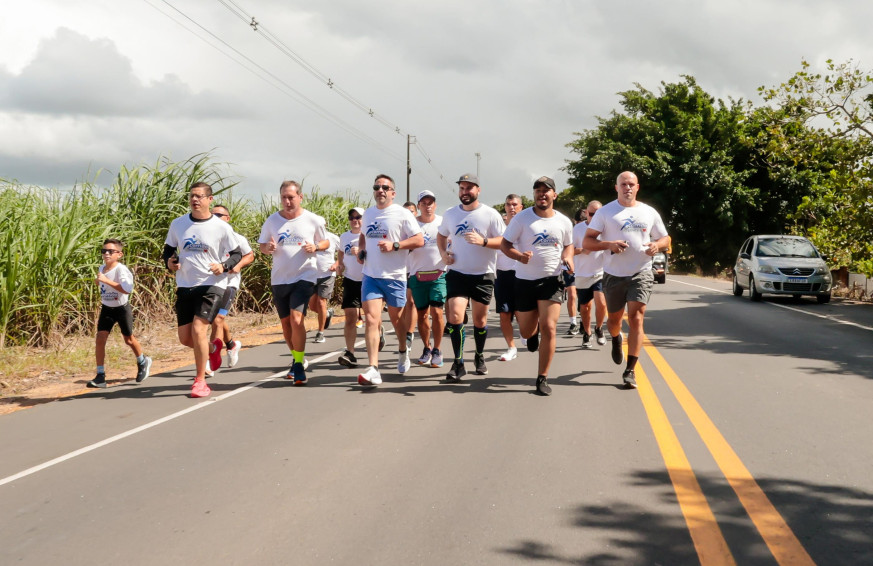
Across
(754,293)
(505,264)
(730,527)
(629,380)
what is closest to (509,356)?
(505,264)

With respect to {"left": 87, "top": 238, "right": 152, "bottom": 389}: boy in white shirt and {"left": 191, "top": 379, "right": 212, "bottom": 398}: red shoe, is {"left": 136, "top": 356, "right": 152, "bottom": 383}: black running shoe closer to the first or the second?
{"left": 87, "top": 238, "right": 152, "bottom": 389}: boy in white shirt

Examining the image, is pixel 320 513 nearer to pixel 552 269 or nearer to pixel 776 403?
pixel 552 269

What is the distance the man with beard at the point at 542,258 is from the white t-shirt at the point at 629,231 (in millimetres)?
371

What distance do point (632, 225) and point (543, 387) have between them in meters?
1.82

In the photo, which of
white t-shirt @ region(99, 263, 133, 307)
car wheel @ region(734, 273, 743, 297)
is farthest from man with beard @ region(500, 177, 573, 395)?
car wheel @ region(734, 273, 743, 297)

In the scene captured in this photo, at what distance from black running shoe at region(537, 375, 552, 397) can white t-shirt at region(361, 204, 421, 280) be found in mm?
1859

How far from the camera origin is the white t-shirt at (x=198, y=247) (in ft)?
24.3

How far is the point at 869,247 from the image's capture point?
680 inches

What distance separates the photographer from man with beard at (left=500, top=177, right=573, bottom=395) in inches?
285

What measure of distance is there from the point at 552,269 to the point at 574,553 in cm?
410

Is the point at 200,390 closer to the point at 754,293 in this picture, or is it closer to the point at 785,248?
the point at 754,293

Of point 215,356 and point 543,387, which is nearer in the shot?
point 543,387

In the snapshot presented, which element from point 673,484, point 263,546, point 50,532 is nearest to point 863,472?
point 673,484

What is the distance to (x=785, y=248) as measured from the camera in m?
19.5
